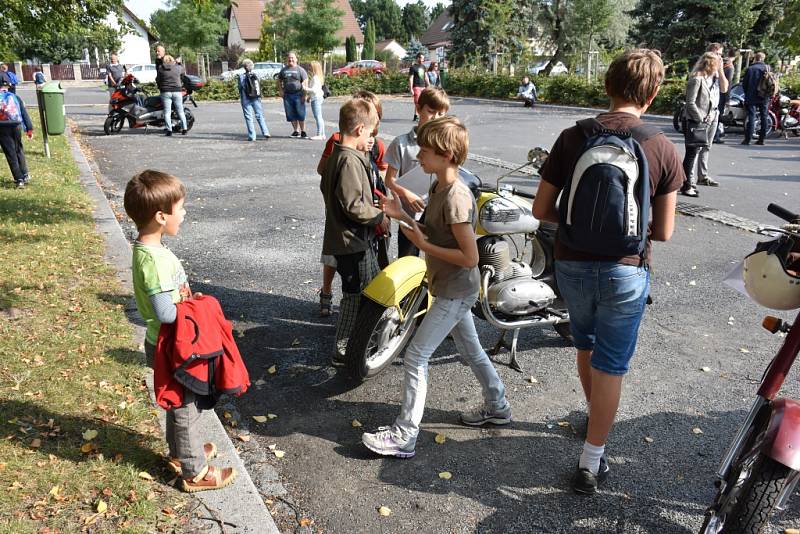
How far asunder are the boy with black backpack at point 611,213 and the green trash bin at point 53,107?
11.0 m

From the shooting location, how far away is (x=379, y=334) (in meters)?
4.11

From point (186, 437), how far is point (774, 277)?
2.47 meters

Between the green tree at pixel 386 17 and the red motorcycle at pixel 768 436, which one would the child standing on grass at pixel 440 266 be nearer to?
the red motorcycle at pixel 768 436

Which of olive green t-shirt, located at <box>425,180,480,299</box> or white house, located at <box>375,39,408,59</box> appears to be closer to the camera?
olive green t-shirt, located at <box>425,180,480,299</box>

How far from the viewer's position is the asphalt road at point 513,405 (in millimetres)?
3021

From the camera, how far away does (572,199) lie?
9.12 feet

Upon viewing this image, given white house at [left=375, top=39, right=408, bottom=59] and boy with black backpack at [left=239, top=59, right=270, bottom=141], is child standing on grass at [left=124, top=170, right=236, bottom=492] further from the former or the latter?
white house at [left=375, top=39, right=408, bottom=59]

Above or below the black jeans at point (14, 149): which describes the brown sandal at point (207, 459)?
below

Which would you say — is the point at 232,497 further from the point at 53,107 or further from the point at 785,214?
the point at 53,107

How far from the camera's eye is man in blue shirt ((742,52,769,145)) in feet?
45.6

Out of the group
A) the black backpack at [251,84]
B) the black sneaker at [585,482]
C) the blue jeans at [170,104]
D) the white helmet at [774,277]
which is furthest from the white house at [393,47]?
the white helmet at [774,277]

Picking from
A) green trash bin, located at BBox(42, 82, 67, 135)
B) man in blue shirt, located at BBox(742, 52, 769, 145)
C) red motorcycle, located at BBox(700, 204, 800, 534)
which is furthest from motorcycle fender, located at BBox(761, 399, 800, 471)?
man in blue shirt, located at BBox(742, 52, 769, 145)

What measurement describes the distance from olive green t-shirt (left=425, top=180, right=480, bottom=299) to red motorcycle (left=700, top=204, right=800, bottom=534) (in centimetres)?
120

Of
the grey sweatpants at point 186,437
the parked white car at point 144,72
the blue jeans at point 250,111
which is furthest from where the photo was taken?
the parked white car at point 144,72
